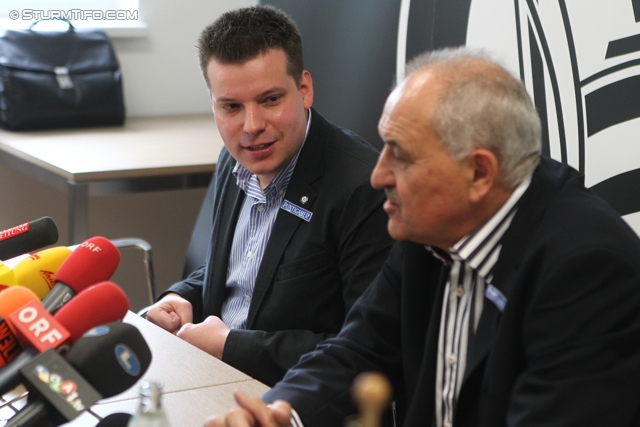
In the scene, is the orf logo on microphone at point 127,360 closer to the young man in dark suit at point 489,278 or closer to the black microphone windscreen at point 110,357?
the black microphone windscreen at point 110,357

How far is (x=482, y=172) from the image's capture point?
1.22 meters

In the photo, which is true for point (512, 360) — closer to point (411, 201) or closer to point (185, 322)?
point (411, 201)

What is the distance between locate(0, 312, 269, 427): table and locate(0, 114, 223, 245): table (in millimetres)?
1192

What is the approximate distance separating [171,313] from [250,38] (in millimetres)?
699

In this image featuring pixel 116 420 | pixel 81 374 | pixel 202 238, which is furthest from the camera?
pixel 202 238

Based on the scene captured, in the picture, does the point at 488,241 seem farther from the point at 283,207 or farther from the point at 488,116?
the point at 283,207

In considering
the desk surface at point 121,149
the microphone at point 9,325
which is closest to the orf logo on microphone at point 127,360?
the microphone at point 9,325

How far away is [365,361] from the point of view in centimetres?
145

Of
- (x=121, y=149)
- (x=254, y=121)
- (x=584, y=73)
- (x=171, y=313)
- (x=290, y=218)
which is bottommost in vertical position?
(x=171, y=313)

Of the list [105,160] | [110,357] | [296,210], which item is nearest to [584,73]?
[296,210]

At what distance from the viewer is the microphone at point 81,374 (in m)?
0.91

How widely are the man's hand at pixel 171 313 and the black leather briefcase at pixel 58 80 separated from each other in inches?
59.7

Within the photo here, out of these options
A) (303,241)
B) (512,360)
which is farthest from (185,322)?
(512,360)

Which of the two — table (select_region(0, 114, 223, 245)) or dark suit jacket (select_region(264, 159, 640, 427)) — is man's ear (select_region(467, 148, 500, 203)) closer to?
dark suit jacket (select_region(264, 159, 640, 427))
